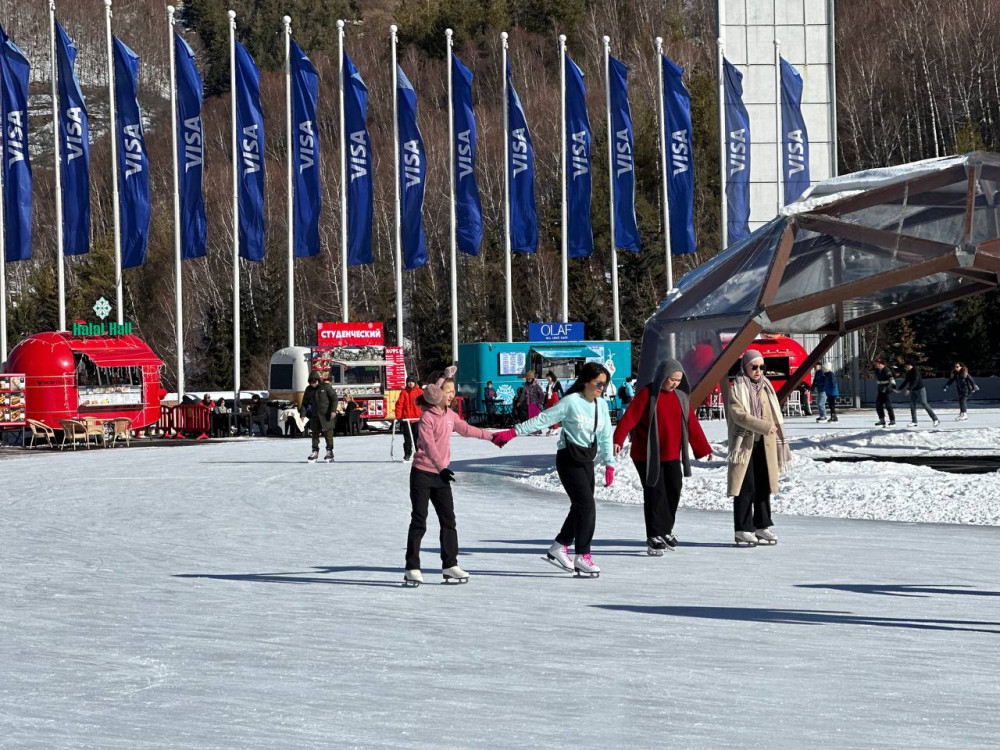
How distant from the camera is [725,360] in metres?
21.1

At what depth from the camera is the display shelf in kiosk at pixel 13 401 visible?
34938mm

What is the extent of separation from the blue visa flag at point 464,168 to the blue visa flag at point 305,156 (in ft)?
12.5

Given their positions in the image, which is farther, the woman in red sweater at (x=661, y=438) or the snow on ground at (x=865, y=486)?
the snow on ground at (x=865, y=486)

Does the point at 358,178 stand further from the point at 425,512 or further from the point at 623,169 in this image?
the point at 425,512

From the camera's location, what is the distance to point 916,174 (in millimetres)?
20594

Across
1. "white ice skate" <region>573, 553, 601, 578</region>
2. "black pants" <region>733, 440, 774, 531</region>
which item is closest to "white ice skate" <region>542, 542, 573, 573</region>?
"white ice skate" <region>573, 553, 601, 578</region>

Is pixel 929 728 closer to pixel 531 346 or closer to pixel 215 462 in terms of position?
pixel 215 462

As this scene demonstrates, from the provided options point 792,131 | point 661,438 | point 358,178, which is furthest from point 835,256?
point 792,131

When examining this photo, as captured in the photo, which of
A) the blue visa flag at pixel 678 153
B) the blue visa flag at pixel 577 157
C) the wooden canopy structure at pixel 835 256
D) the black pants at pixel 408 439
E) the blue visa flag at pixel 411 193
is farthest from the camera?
the blue visa flag at pixel 678 153

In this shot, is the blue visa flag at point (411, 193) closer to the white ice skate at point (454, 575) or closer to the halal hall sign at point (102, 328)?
the halal hall sign at point (102, 328)

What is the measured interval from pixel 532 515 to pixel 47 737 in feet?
34.0

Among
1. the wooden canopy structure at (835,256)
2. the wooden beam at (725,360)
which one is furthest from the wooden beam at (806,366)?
the wooden beam at (725,360)

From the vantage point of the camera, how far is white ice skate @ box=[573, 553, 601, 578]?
10.9m

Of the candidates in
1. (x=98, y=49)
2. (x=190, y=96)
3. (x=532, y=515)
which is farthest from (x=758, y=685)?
(x=98, y=49)
